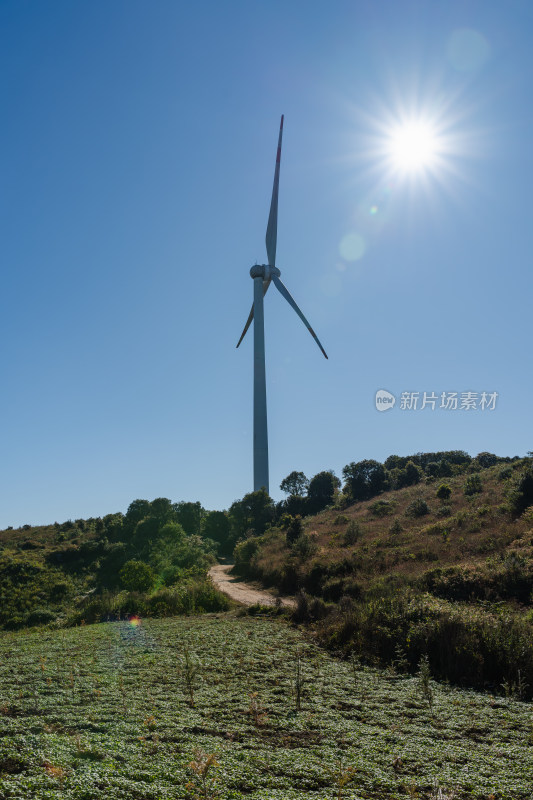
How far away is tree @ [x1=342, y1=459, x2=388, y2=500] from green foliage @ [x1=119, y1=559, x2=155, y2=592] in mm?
43306

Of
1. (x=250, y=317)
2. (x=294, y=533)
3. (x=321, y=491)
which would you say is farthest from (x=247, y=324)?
(x=294, y=533)

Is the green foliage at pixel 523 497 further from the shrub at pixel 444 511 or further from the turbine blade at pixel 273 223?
the turbine blade at pixel 273 223

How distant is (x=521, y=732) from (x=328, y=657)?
798cm

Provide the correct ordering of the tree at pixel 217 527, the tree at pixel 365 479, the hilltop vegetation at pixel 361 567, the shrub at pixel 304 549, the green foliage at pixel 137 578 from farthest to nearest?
the tree at pixel 217 527, the tree at pixel 365 479, the shrub at pixel 304 549, the green foliage at pixel 137 578, the hilltop vegetation at pixel 361 567

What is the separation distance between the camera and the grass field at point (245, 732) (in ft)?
22.7

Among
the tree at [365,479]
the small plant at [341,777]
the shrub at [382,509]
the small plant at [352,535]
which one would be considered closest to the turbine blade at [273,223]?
the tree at [365,479]

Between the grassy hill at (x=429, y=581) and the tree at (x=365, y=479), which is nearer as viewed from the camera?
the grassy hill at (x=429, y=581)

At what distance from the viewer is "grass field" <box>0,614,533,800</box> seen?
22.7 feet

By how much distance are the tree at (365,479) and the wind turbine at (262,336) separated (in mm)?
14300

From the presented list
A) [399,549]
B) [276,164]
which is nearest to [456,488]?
[399,549]

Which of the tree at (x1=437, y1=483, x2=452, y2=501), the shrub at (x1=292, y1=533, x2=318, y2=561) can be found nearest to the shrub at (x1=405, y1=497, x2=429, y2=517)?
the tree at (x1=437, y1=483, x2=452, y2=501)

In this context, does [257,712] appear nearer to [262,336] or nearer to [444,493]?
[444,493]

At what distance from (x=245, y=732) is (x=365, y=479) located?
66453 millimetres

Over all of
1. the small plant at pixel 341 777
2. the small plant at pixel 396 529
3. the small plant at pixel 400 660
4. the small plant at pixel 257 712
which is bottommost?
the small plant at pixel 400 660
